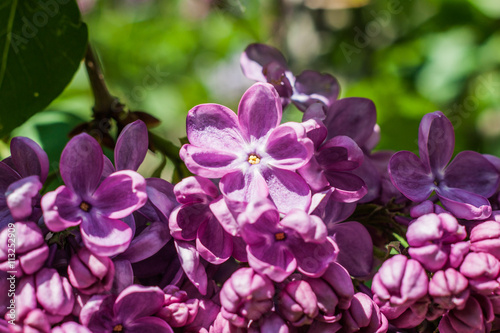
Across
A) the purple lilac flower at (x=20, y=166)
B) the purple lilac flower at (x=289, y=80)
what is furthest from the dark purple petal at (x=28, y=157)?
the purple lilac flower at (x=289, y=80)

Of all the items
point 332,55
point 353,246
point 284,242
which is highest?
point 284,242

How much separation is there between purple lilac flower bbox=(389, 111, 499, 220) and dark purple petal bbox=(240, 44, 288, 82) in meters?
0.32

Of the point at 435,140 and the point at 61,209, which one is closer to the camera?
the point at 61,209

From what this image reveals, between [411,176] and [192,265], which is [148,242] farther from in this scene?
[411,176]

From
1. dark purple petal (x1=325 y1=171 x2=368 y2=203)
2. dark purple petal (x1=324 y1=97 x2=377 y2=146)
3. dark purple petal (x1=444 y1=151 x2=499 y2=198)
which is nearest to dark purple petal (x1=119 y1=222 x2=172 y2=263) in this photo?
dark purple petal (x1=325 y1=171 x2=368 y2=203)

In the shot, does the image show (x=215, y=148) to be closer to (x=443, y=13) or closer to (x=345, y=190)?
(x=345, y=190)

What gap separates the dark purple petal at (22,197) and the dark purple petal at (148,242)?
14cm

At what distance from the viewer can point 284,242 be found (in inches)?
30.7

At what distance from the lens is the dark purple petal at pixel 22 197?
714mm

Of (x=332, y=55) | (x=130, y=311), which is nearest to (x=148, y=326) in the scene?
(x=130, y=311)

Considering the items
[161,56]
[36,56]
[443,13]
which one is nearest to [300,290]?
[36,56]

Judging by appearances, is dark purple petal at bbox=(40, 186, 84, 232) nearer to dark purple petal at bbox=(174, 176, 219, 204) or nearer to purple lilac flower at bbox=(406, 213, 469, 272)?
dark purple petal at bbox=(174, 176, 219, 204)

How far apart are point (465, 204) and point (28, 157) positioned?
0.61m

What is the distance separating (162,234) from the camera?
32.5 inches
